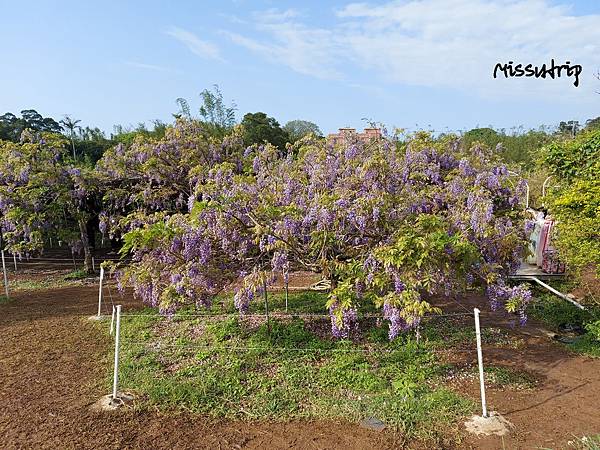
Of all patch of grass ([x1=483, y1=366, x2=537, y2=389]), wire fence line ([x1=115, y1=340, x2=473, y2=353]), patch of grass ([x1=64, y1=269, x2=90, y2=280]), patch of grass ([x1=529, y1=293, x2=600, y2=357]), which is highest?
patch of grass ([x1=64, y1=269, x2=90, y2=280])

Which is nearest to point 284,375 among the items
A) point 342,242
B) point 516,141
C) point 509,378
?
point 342,242

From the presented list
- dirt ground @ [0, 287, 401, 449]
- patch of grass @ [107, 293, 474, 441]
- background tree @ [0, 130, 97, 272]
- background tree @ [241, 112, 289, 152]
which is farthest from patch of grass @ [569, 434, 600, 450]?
background tree @ [241, 112, 289, 152]

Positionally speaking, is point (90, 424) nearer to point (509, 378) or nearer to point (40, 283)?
point (509, 378)

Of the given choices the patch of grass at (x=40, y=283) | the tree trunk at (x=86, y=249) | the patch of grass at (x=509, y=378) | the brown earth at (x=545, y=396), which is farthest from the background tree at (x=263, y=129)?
the patch of grass at (x=509, y=378)

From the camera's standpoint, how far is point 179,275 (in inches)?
225

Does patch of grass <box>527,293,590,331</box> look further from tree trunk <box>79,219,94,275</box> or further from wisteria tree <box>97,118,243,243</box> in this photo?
tree trunk <box>79,219,94,275</box>

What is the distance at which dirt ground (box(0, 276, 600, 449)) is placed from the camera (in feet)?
13.9

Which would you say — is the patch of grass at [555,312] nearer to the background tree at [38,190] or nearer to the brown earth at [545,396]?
the brown earth at [545,396]

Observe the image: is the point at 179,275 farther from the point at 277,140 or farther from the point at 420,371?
the point at 277,140

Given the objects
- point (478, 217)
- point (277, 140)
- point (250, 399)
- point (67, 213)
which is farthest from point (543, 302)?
point (277, 140)

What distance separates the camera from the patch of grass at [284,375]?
4715 millimetres

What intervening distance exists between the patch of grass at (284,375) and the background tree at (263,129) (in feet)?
45.3

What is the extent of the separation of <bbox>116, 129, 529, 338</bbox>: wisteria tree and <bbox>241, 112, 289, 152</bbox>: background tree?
13.5m

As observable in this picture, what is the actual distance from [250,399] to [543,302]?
623 cm
